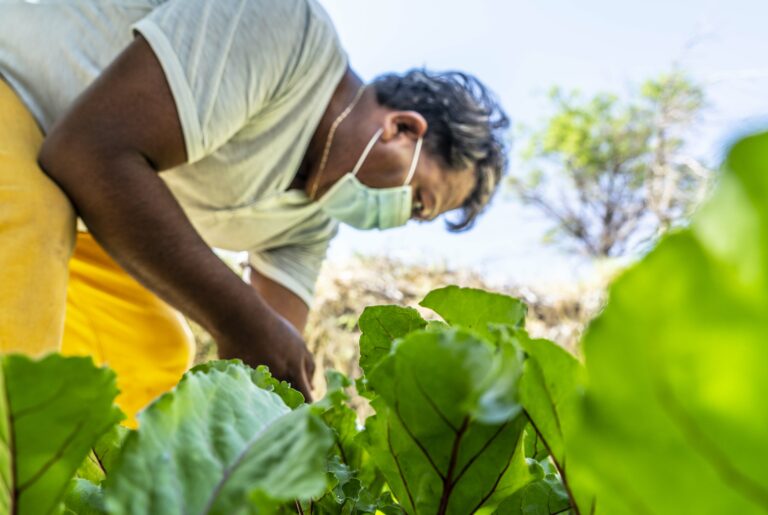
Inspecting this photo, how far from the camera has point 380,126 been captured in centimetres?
197

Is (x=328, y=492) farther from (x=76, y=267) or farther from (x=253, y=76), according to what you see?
(x=76, y=267)

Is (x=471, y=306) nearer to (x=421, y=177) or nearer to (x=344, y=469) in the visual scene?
(x=344, y=469)

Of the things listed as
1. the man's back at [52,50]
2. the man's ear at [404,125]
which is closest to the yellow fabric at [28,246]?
the man's back at [52,50]

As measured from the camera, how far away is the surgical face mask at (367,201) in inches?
78.6

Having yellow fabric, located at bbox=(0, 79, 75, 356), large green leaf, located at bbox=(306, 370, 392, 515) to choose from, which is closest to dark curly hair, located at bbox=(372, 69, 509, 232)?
yellow fabric, located at bbox=(0, 79, 75, 356)

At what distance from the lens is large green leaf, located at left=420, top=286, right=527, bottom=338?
292mm

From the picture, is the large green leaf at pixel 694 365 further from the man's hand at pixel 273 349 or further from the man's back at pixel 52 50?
the man's back at pixel 52 50

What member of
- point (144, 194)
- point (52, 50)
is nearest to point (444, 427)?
point (144, 194)

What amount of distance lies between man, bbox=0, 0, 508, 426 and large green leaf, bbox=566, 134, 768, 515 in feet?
3.81

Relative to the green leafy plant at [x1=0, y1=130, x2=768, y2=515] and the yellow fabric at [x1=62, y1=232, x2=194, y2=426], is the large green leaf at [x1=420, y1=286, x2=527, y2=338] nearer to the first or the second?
the green leafy plant at [x1=0, y1=130, x2=768, y2=515]

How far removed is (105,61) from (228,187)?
40 cm

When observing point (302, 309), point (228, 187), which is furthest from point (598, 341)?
point (302, 309)

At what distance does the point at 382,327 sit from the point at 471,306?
0.16 ft

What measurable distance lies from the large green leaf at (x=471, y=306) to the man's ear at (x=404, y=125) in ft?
5.61
